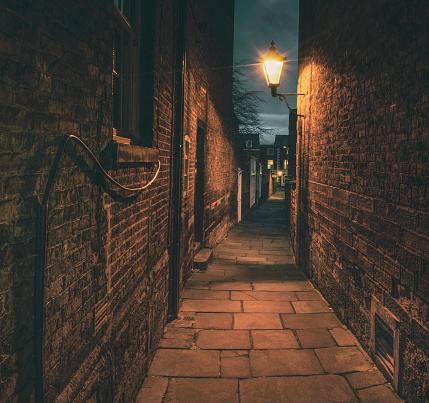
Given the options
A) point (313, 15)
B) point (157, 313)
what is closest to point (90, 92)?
point (157, 313)

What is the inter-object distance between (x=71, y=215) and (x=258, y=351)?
134 inches

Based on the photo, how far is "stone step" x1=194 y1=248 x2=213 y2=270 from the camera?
8.27 m

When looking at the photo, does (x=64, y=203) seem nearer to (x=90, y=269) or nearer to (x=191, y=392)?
(x=90, y=269)

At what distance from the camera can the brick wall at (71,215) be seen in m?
1.43

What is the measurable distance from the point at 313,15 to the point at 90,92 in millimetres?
6984

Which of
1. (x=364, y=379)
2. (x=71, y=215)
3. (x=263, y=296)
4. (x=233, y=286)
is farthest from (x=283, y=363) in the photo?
(x=71, y=215)

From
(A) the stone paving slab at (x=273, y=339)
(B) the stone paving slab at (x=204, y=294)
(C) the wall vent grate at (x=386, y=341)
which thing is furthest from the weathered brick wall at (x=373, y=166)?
(B) the stone paving slab at (x=204, y=294)

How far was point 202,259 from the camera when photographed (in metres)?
8.45

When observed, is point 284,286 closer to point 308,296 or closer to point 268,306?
point 308,296

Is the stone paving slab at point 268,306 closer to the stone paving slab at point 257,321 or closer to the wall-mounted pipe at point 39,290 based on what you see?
the stone paving slab at point 257,321

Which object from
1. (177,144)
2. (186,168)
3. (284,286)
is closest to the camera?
(177,144)

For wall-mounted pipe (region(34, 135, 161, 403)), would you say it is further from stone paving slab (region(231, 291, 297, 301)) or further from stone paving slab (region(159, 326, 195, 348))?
stone paving slab (region(231, 291, 297, 301))

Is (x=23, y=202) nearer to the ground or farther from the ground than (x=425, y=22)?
nearer to the ground

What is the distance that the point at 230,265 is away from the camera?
356 inches
